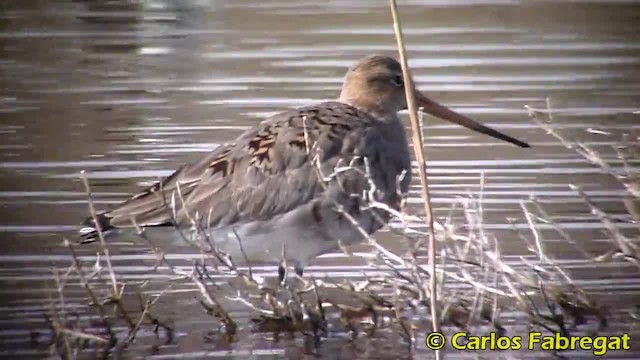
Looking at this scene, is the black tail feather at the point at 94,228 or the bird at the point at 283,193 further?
the black tail feather at the point at 94,228

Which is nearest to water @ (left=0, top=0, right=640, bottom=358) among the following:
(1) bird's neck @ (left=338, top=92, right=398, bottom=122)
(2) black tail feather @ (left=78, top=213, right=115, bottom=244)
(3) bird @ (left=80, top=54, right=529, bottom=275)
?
(2) black tail feather @ (left=78, top=213, right=115, bottom=244)

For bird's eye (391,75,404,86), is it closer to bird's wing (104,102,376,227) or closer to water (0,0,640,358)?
bird's wing (104,102,376,227)

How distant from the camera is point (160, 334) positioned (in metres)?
7.45

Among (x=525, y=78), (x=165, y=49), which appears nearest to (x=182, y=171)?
(x=525, y=78)

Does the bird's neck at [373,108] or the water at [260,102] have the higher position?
the bird's neck at [373,108]

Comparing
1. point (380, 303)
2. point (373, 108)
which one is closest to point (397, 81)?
point (373, 108)

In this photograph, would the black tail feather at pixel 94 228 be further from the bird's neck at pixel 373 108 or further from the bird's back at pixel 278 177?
the bird's neck at pixel 373 108

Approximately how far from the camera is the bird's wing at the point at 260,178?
783 centimetres

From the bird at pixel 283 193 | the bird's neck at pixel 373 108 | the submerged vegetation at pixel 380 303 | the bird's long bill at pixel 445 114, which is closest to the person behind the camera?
the submerged vegetation at pixel 380 303

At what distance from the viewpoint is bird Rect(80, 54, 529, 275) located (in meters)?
7.75

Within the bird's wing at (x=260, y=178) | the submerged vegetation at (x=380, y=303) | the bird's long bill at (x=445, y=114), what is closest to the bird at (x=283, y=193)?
the bird's wing at (x=260, y=178)

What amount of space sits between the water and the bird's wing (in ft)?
1.51

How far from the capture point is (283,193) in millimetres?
7840

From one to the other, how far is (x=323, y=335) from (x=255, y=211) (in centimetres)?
78
